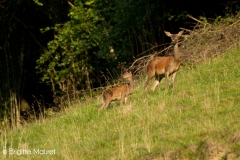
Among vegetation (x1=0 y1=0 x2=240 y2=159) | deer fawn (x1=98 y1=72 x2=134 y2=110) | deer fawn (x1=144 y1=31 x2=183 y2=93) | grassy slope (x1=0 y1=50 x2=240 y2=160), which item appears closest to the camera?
grassy slope (x1=0 y1=50 x2=240 y2=160)

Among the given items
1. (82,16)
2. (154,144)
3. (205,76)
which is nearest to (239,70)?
(205,76)

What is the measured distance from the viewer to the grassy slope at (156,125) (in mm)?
11445

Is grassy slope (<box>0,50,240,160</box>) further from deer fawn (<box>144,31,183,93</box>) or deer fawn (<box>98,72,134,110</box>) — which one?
deer fawn (<box>144,31,183,93</box>)

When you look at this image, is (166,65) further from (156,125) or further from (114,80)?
(114,80)

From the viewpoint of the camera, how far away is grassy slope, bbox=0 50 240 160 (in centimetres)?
1145

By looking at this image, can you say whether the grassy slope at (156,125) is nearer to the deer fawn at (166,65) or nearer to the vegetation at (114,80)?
the vegetation at (114,80)

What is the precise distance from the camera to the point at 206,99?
13594 millimetres

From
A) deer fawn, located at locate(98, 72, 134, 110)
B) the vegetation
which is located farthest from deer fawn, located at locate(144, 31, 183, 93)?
deer fawn, located at locate(98, 72, 134, 110)

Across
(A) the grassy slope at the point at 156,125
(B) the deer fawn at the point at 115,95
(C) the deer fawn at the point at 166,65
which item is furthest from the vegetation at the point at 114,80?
(C) the deer fawn at the point at 166,65

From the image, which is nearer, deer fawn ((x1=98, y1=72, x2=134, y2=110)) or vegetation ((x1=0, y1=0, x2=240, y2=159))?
vegetation ((x1=0, y1=0, x2=240, y2=159))

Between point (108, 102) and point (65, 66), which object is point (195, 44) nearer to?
point (108, 102)

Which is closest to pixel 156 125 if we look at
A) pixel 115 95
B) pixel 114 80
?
pixel 115 95

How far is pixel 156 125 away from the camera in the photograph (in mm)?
12852

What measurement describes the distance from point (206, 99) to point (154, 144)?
235 cm
